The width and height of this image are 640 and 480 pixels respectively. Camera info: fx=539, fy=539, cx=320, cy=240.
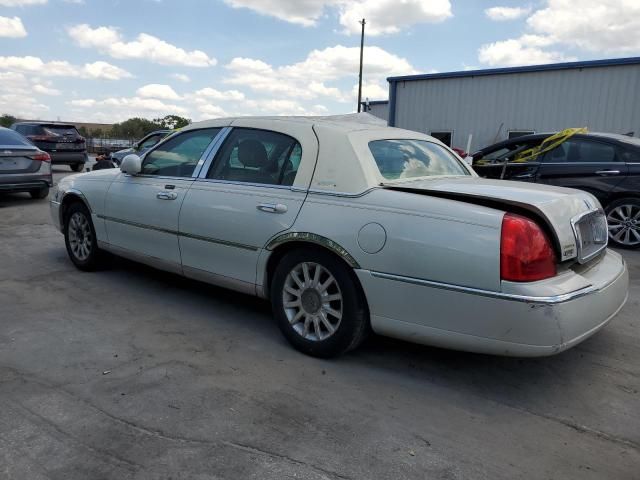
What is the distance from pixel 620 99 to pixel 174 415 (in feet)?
47.1

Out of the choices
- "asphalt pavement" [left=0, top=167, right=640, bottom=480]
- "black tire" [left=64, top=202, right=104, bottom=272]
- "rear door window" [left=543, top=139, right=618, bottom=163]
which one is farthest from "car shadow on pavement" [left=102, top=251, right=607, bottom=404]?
"rear door window" [left=543, top=139, right=618, bottom=163]

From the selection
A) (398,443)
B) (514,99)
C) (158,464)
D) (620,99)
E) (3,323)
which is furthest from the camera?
→ (514,99)

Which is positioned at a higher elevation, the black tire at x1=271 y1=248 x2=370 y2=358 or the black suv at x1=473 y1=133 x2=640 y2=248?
the black suv at x1=473 y1=133 x2=640 y2=248

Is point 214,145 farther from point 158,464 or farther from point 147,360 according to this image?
point 158,464

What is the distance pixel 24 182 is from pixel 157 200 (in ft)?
23.1

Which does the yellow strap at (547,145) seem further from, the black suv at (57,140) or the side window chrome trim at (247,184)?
the black suv at (57,140)

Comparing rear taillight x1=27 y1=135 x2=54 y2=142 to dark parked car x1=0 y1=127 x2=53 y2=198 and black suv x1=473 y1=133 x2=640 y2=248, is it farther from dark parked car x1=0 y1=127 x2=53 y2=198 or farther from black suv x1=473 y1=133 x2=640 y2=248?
black suv x1=473 y1=133 x2=640 y2=248

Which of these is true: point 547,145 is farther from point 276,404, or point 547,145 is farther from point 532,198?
point 276,404

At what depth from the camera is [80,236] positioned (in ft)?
17.9

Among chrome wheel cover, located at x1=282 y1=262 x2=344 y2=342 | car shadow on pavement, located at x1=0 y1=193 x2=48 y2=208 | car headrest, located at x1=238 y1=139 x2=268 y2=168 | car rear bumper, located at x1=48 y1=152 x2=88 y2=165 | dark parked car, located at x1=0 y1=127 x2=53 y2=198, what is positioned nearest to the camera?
chrome wheel cover, located at x1=282 y1=262 x2=344 y2=342

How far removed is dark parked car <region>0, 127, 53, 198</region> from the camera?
31.9 feet

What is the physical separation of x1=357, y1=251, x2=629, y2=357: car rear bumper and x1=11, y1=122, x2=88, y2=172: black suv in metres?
15.9

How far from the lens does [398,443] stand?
8.44 feet

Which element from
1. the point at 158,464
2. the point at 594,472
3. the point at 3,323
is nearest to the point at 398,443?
the point at 594,472
